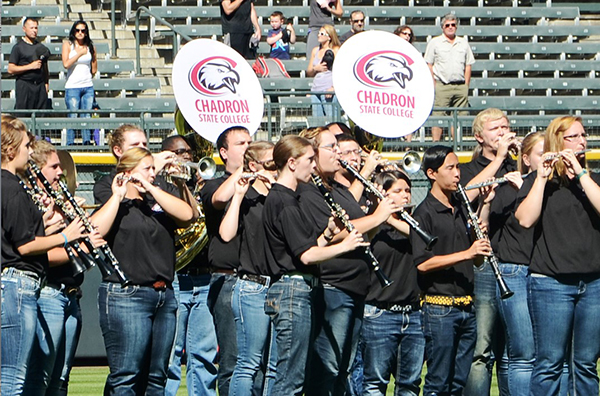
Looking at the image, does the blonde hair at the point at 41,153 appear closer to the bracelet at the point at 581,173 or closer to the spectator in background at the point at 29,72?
the bracelet at the point at 581,173

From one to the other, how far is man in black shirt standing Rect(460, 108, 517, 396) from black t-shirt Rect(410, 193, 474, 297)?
0.44m

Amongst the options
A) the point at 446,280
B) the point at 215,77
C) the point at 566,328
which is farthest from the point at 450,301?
the point at 215,77

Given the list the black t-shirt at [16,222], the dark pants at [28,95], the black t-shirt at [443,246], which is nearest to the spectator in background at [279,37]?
the dark pants at [28,95]

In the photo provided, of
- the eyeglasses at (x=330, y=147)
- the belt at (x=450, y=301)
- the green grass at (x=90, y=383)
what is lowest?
the green grass at (x=90, y=383)

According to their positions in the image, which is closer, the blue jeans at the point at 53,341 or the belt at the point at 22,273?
the belt at the point at 22,273

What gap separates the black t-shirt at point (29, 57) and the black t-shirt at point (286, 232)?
8.15 metres

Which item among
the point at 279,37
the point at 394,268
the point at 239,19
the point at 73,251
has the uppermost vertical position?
the point at 239,19

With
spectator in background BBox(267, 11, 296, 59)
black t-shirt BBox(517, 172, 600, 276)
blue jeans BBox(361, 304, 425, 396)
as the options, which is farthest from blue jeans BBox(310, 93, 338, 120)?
black t-shirt BBox(517, 172, 600, 276)

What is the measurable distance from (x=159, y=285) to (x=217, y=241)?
3.04 ft

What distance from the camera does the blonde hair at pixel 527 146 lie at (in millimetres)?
6859

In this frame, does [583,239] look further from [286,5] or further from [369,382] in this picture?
[286,5]

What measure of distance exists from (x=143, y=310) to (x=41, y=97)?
815 cm

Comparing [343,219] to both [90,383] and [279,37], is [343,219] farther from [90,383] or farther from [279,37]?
[279,37]

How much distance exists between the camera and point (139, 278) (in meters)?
5.79
